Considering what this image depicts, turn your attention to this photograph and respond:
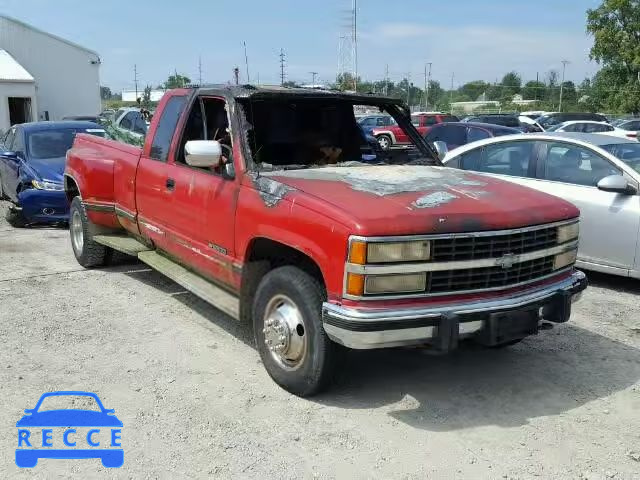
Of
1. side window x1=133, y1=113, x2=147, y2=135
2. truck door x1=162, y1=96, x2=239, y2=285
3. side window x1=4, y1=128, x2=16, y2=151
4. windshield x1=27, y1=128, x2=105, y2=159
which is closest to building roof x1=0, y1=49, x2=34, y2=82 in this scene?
side window x1=4, y1=128, x2=16, y2=151

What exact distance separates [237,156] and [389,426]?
211 cm

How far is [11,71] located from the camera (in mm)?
30734

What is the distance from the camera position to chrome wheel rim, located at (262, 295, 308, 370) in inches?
159

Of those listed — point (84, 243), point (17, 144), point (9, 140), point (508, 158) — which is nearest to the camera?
point (84, 243)

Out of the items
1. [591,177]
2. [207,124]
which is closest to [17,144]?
[207,124]

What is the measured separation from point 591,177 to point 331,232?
4234mm

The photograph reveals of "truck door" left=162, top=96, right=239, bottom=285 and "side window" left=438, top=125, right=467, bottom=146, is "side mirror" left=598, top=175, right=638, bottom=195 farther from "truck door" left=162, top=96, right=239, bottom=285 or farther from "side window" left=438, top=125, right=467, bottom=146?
"side window" left=438, top=125, right=467, bottom=146

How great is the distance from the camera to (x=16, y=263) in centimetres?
774

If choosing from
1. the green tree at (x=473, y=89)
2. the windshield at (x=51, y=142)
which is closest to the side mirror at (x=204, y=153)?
the windshield at (x=51, y=142)

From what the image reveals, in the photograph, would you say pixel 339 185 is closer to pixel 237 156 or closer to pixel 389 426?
pixel 237 156

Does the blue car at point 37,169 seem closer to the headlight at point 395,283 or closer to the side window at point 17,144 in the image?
the side window at point 17,144

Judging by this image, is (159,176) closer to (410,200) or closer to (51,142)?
(410,200)

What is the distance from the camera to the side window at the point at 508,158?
7414 mm

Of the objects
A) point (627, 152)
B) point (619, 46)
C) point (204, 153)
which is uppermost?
point (619, 46)
